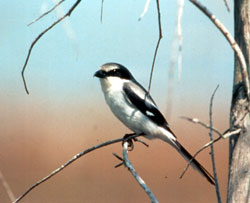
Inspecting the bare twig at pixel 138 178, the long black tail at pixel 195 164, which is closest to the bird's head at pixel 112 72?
the long black tail at pixel 195 164

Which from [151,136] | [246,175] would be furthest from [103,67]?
[246,175]

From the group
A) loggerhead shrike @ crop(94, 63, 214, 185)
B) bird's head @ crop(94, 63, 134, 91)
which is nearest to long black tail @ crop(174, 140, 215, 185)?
loggerhead shrike @ crop(94, 63, 214, 185)

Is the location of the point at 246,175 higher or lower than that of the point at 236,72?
lower

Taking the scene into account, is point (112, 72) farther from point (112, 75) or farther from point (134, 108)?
point (134, 108)

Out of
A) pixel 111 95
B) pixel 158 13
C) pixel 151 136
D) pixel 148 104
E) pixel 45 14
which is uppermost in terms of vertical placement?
pixel 45 14

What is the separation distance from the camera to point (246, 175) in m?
1.10

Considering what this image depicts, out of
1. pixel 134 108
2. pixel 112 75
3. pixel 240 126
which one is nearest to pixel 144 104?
pixel 134 108

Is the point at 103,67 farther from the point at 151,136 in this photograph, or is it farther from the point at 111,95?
the point at 151,136

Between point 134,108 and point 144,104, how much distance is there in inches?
2.5

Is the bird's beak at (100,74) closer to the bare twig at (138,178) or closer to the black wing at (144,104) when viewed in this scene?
the black wing at (144,104)

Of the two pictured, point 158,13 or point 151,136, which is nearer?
point 158,13

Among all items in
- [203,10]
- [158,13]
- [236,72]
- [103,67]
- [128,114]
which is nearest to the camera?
[203,10]

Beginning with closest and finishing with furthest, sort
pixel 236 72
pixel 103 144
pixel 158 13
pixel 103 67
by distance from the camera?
pixel 158 13 < pixel 236 72 < pixel 103 144 < pixel 103 67

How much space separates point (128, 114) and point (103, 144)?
0.67 metres
